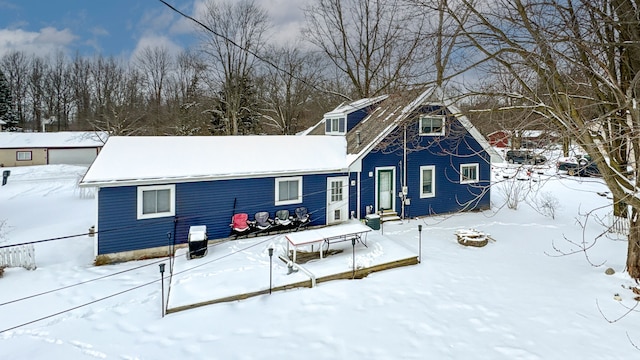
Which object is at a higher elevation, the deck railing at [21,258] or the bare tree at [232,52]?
the bare tree at [232,52]

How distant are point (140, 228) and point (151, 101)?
3343 centimetres

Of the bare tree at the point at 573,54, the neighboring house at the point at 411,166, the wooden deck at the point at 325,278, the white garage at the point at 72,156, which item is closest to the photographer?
the bare tree at the point at 573,54

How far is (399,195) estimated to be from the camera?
1354cm

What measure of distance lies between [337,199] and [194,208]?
4798 millimetres

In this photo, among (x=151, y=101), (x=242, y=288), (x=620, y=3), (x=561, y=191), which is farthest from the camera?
(x=151, y=101)

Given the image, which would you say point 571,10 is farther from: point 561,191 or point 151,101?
point 151,101

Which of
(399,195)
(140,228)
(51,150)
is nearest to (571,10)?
(399,195)

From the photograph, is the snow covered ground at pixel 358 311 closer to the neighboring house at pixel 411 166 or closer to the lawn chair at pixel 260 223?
the lawn chair at pixel 260 223

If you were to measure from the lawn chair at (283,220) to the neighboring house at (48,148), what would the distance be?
24427mm

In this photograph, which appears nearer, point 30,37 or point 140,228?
point 140,228

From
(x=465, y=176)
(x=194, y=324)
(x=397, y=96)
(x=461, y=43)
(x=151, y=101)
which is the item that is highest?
(x=151, y=101)

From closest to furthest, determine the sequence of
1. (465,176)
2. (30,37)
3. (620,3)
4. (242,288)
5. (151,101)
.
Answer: (620,3), (242,288), (465,176), (30,37), (151,101)

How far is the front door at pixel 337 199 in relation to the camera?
12.5 m

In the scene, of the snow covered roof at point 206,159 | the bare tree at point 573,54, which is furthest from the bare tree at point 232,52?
the bare tree at point 573,54
